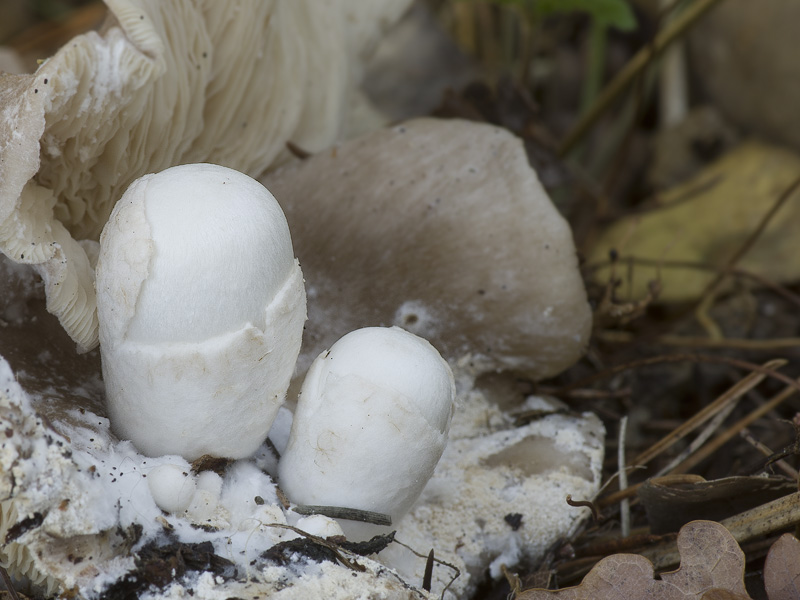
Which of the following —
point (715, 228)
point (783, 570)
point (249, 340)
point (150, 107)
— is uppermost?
point (150, 107)

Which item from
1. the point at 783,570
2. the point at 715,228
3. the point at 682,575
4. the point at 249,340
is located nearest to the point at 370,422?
Result: the point at 249,340

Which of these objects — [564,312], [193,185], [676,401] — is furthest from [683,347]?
[193,185]

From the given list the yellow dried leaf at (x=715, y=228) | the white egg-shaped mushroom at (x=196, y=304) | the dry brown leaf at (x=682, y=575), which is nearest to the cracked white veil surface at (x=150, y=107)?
the white egg-shaped mushroom at (x=196, y=304)

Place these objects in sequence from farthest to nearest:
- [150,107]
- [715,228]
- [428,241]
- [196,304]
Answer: [715,228]
[428,241]
[150,107]
[196,304]

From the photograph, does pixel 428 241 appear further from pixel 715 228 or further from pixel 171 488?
pixel 715 228

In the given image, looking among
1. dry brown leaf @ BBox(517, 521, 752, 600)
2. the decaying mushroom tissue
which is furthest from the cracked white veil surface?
dry brown leaf @ BBox(517, 521, 752, 600)

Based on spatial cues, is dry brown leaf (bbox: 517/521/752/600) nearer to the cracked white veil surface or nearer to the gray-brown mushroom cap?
the gray-brown mushroom cap

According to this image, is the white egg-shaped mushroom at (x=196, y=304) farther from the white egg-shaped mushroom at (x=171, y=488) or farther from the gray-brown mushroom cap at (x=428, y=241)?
the gray-brown mushroom cap at (x=428, y=241)
